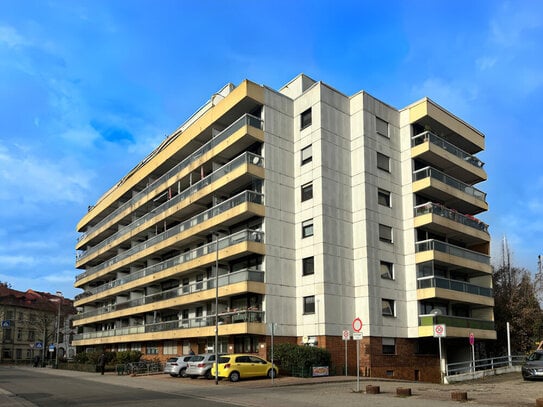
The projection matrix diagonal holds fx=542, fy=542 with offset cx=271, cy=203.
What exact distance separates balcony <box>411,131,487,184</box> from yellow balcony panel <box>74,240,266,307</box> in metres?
13.8

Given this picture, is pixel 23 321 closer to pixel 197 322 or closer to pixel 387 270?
pixel 197 322

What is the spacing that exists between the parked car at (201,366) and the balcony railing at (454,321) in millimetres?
14363

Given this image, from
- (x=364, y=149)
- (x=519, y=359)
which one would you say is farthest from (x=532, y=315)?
(x=364, y=149)

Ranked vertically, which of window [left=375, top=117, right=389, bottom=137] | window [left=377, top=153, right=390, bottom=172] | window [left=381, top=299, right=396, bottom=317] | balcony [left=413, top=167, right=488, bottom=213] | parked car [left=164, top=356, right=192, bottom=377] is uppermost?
window [left=375, top=117, right=389, bottom=137]

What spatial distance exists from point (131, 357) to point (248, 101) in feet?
79.0

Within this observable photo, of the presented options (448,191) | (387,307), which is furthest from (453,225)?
(387,307)

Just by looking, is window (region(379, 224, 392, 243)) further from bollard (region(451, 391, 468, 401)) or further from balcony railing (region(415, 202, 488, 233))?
bollard (region(451, 391, 468, 401))

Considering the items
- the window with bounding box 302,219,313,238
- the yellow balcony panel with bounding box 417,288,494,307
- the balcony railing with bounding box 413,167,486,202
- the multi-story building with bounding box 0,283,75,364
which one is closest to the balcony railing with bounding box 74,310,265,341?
the window with bounding box 302,219,313,238

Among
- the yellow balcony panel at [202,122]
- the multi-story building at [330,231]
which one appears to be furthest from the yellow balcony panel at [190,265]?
the yellow balcony panel at [202,122]

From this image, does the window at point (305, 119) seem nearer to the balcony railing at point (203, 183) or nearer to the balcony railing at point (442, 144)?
the balcony railing at point (203, 183)

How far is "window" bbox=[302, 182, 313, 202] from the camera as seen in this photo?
36.4 metres

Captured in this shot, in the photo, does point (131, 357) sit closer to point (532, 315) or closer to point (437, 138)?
point (437, 138)

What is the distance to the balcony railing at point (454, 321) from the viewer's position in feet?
116

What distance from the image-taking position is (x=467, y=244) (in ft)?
144
